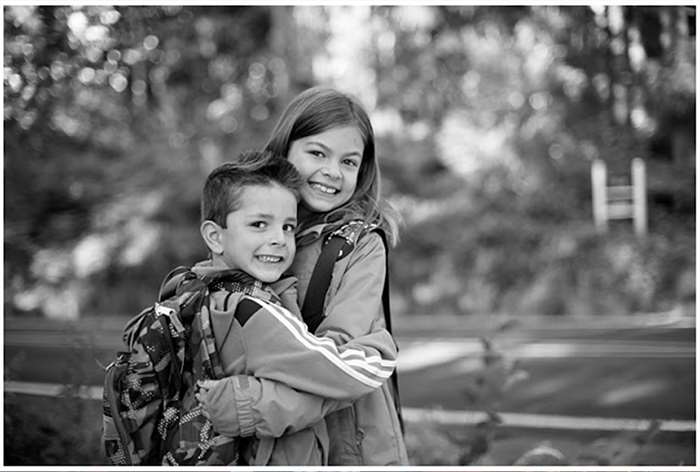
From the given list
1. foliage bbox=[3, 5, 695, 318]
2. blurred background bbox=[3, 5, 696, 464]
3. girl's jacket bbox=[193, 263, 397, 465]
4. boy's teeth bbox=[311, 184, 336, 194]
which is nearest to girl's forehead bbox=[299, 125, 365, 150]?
boy's teeth bbox=[311, 184, 336, 194]

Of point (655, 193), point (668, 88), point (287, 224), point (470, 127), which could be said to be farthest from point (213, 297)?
point (470, 127)

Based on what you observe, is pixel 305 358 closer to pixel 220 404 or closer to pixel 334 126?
pixel 220 404

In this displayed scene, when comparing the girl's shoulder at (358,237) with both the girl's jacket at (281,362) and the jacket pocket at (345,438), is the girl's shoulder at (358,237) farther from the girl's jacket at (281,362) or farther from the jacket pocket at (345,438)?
the jacket pocket at (345,438)

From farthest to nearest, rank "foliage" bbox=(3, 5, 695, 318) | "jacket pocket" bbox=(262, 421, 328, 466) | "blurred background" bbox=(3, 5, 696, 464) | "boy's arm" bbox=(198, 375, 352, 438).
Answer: "foliage" bbox=(3, 5, 695, 318)
"blurred background" bbox=(3, 5, 696, 464)
"jacket pocket" bbox=(262, 421, 328, 466)
"boy's arm" bbox=(198, 375, 352, 438)

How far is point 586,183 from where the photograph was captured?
1384 cm

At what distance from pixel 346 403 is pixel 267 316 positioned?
34 cm

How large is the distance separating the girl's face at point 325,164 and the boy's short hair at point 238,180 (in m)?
0.09

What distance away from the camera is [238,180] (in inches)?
91.7

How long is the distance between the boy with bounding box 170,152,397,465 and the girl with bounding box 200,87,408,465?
2.3 inches

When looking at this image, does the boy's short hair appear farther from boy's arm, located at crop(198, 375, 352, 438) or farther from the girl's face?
boy's arm, located at crop(198, 375, 352, 438)

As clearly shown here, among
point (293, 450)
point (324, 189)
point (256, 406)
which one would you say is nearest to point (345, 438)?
point (293, 450)

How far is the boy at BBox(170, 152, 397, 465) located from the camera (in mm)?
2098

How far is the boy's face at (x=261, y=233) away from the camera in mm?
2289

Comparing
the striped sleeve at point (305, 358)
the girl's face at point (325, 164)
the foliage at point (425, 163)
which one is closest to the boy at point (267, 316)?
the striped sleeve at point (305, 358)
